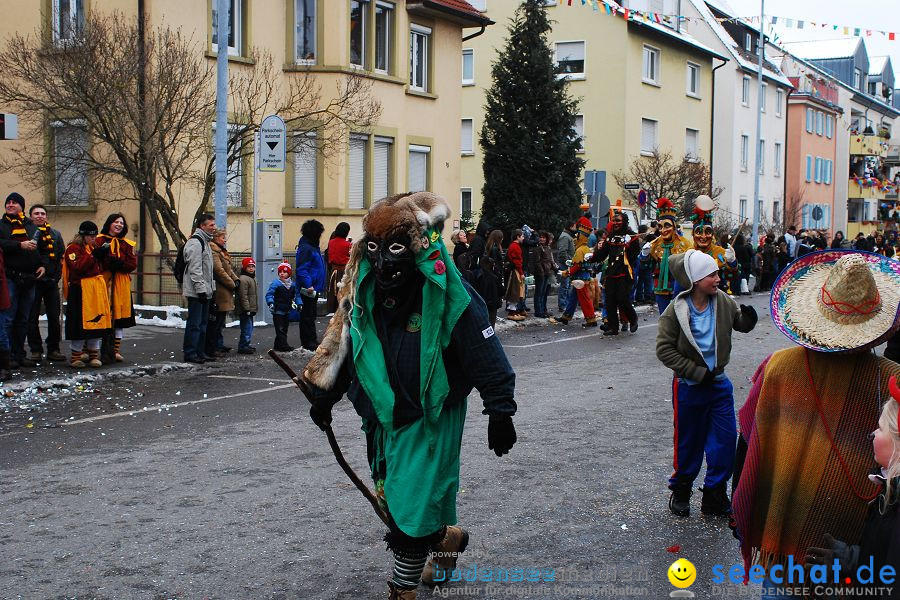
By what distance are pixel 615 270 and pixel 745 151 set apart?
34286mm

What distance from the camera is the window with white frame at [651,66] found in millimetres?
40375

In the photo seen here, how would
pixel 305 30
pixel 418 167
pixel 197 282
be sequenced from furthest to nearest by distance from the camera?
1. pixel 418 167
2. pixel 305 30
3. pixel 197 282

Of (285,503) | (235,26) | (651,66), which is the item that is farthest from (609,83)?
(285,503)

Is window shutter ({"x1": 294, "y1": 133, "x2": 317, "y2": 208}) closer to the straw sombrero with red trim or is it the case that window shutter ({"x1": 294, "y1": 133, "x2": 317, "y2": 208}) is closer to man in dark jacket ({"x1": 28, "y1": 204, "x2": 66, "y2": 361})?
man in dark jacket ({"x1": 28, "y1": 204, "x2": 66, "y2": 361})

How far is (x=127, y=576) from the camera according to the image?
524 centimetres

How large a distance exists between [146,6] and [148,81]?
2604 mm

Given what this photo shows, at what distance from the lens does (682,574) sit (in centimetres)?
524

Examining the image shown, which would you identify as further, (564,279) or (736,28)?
(736,28)

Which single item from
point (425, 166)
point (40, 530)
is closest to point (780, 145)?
point (425, 166)

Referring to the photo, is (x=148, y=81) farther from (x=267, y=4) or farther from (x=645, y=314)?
(x=645, y=314)

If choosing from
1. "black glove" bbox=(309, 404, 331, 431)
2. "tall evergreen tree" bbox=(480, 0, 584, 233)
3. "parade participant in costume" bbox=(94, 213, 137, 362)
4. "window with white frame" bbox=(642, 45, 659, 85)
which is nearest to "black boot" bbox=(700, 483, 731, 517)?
"black glove" bbox=(309, 404, 331, 431)

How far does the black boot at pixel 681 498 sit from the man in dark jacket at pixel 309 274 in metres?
8.47

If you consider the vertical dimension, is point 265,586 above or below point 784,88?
below

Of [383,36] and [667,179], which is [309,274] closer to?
[383,36]
